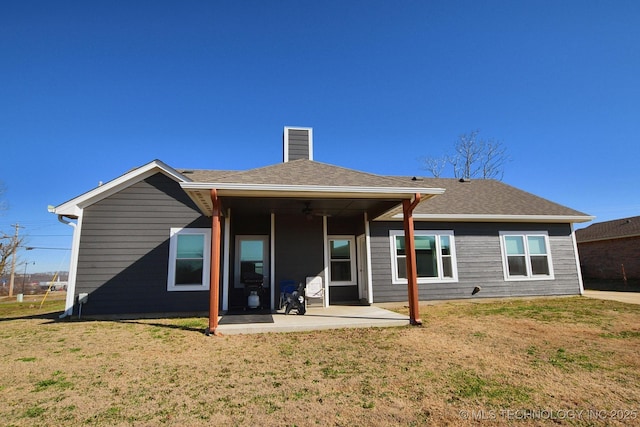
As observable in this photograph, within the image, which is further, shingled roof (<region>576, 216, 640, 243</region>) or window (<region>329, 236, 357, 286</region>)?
shingled roof (<region>576, 216, 640, 243</region>)

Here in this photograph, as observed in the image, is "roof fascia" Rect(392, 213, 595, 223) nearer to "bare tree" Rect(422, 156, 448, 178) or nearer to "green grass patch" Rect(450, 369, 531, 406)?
"green grass patch" Rect(450, 369, 531, 406)

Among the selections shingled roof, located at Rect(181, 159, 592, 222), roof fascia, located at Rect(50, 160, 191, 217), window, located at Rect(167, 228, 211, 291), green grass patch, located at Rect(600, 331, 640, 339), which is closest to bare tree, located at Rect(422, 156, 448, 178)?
shingled roof, located at Rect(181, 159, 592, 222)

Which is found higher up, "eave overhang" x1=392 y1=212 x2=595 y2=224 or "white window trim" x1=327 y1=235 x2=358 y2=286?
"eave overhang" x1=392 y1=212 x2=595 y2=224

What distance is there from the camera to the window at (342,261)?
31.2 ft

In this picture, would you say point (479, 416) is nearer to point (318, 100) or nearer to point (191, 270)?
point (191, 270)

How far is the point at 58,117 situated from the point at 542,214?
54.6ft

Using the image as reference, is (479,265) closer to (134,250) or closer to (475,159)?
(134,250)

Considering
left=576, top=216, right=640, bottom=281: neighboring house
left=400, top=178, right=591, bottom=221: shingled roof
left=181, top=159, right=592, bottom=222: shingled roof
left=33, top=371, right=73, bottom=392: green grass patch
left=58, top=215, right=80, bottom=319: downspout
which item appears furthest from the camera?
left=576, top=216, right=640, bottom=281: neighboring house

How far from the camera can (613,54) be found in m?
8.75

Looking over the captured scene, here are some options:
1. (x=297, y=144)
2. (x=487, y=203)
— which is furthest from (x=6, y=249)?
(x=487, y=203)

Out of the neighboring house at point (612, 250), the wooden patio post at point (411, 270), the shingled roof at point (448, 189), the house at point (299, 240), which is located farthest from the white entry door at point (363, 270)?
the neighboring house at point (612, 250)

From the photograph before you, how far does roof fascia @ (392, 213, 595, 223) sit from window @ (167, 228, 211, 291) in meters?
5.43

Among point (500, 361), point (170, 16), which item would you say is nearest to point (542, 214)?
point (500, 361)

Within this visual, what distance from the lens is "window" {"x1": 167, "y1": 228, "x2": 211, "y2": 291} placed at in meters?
8.02
